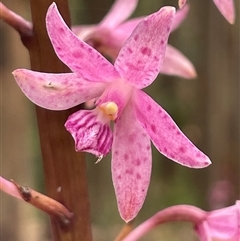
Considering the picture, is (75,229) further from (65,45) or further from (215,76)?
(215,76)

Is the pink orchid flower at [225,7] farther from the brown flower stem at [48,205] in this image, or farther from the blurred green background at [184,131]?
the blurred green background at [184,131]

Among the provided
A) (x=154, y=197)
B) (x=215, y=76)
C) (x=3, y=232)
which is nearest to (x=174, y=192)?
(x=154, y=197)

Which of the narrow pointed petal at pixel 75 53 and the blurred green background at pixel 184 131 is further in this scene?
the blurred green background at pixel 184 131

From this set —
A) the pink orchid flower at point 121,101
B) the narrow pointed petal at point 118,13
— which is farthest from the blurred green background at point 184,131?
the pink orchid flower at point 121,101

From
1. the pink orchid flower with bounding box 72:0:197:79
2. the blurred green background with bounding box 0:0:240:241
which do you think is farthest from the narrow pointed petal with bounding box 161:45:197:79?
the blurred green background with bounding box 0:0:240:241

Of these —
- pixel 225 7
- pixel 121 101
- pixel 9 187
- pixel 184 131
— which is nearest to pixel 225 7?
pixel 225 7

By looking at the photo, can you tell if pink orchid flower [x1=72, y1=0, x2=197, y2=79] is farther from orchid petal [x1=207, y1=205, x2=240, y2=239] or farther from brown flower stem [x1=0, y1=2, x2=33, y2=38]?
orchid petal [x1=207, y1=205, x2=240, y2=239]
